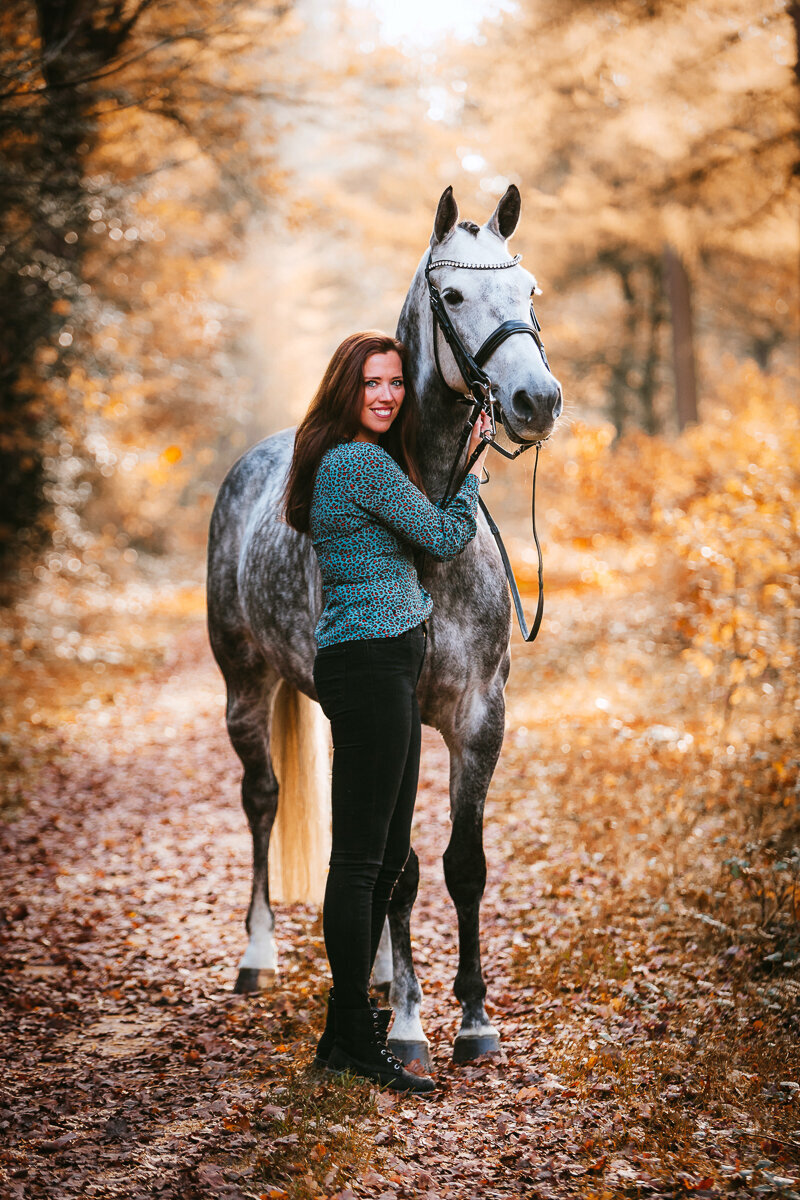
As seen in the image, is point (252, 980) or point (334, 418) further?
point (252, 980)

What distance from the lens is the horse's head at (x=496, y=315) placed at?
9.13ft

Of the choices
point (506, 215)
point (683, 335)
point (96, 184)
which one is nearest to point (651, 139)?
point (683, 335)

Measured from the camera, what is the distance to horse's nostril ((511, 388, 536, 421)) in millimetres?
2770

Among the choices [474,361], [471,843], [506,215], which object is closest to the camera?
[474,361]

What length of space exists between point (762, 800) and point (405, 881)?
2.35 meters

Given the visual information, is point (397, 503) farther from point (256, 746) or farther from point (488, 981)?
point (488, 981)

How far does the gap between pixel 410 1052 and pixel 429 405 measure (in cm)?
217

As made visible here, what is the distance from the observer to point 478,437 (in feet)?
10.1

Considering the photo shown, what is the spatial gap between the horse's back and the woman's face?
73 centimetres

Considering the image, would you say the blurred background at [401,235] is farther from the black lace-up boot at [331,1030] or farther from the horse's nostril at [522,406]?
the black lace-up boot at [331,1030]

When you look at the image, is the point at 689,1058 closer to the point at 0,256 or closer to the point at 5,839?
the point at 5,839

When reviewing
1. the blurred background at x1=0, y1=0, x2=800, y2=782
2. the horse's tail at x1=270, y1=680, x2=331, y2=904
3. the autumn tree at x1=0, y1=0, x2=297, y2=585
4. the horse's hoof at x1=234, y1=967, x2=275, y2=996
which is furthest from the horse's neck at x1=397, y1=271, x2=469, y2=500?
the autumn tree at x1=0, y1=0, x2=297, y2=585

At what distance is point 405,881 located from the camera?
3447mm

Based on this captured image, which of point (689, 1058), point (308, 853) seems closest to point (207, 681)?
point (308, 853)
